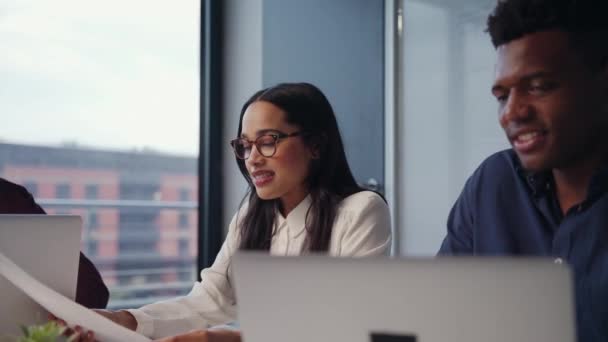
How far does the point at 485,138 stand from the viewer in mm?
2645

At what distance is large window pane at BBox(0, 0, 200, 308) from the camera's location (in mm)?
2951

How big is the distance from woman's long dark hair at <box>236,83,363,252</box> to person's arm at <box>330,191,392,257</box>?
0.19 feet

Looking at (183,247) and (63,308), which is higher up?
(63,308)

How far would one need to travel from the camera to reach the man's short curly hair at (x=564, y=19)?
1163 millimetres

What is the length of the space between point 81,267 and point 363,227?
771 millimetres

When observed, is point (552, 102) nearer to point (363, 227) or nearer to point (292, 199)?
point (363, 227)

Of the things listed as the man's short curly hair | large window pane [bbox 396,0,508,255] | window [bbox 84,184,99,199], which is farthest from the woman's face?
window [bbox 84,184,99,199]

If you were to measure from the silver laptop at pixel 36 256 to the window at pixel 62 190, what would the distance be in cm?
228

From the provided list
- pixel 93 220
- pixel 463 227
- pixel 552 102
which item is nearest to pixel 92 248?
pixel 93 220

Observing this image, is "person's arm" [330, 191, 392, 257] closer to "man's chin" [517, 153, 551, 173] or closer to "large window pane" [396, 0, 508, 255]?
"man's chin" [517, 153, 551, 173]

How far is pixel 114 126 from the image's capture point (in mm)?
3195

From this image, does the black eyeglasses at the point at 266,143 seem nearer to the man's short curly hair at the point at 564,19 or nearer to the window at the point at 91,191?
the man's short curly hair at the point at 564,19

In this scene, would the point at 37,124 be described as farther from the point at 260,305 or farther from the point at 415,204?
the point at 260,305

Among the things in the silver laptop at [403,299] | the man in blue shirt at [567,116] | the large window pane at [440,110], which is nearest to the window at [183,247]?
the large window pane at [440,110]
